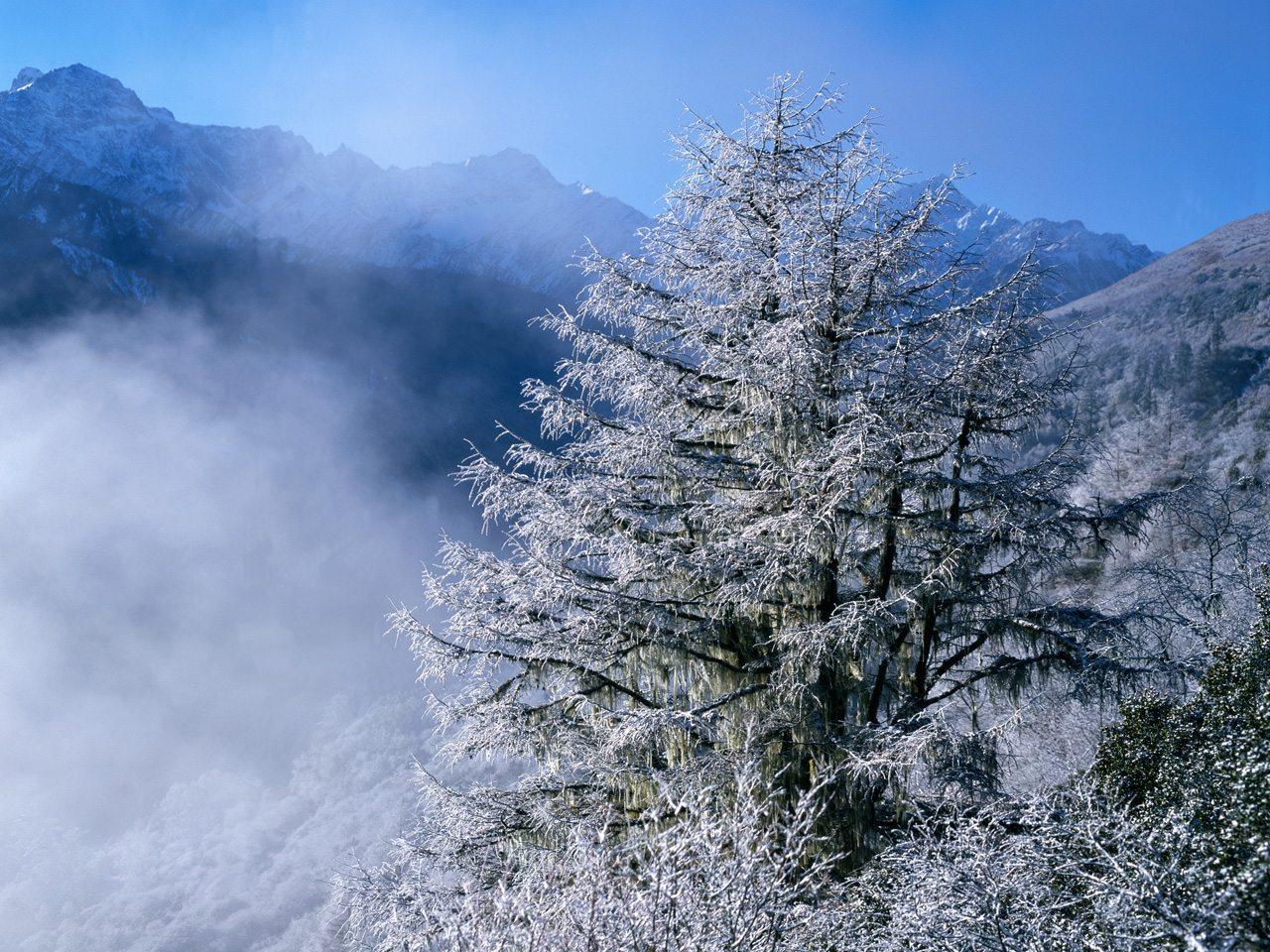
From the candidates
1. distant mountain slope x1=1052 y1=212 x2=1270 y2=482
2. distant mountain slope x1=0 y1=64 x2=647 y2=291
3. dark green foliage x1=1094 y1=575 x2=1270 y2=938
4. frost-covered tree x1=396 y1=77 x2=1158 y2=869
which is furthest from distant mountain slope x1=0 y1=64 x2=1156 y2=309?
dark green foliage x1=1094 y1=575 x2=1270 y2=938

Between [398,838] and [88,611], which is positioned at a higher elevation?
[88,611]

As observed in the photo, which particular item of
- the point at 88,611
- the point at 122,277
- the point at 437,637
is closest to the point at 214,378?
the point at 122,277

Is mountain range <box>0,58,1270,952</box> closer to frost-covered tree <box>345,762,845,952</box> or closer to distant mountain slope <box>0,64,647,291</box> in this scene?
distant mountain slope <box>0,64,647,291</box>

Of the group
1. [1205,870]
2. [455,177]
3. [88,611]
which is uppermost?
[455,177]

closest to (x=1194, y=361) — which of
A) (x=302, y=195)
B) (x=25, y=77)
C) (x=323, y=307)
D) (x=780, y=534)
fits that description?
(x=780, y=534)

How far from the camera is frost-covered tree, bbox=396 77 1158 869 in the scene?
579 centimetres

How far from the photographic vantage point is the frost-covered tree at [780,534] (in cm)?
579

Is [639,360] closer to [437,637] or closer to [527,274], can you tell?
[437,637]

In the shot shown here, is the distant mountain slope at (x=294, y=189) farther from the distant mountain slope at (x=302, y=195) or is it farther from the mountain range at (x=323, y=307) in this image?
the mountain range at (x=323, y=307)

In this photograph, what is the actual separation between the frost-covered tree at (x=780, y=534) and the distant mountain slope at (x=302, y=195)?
110 m

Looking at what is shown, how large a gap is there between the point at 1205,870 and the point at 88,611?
107498 mm

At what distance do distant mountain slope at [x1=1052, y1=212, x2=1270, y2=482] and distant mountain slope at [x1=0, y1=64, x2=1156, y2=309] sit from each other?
2394 inches

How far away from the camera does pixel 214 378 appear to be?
118 metres

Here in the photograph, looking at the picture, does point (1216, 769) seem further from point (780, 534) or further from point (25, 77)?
point (25, 77)
